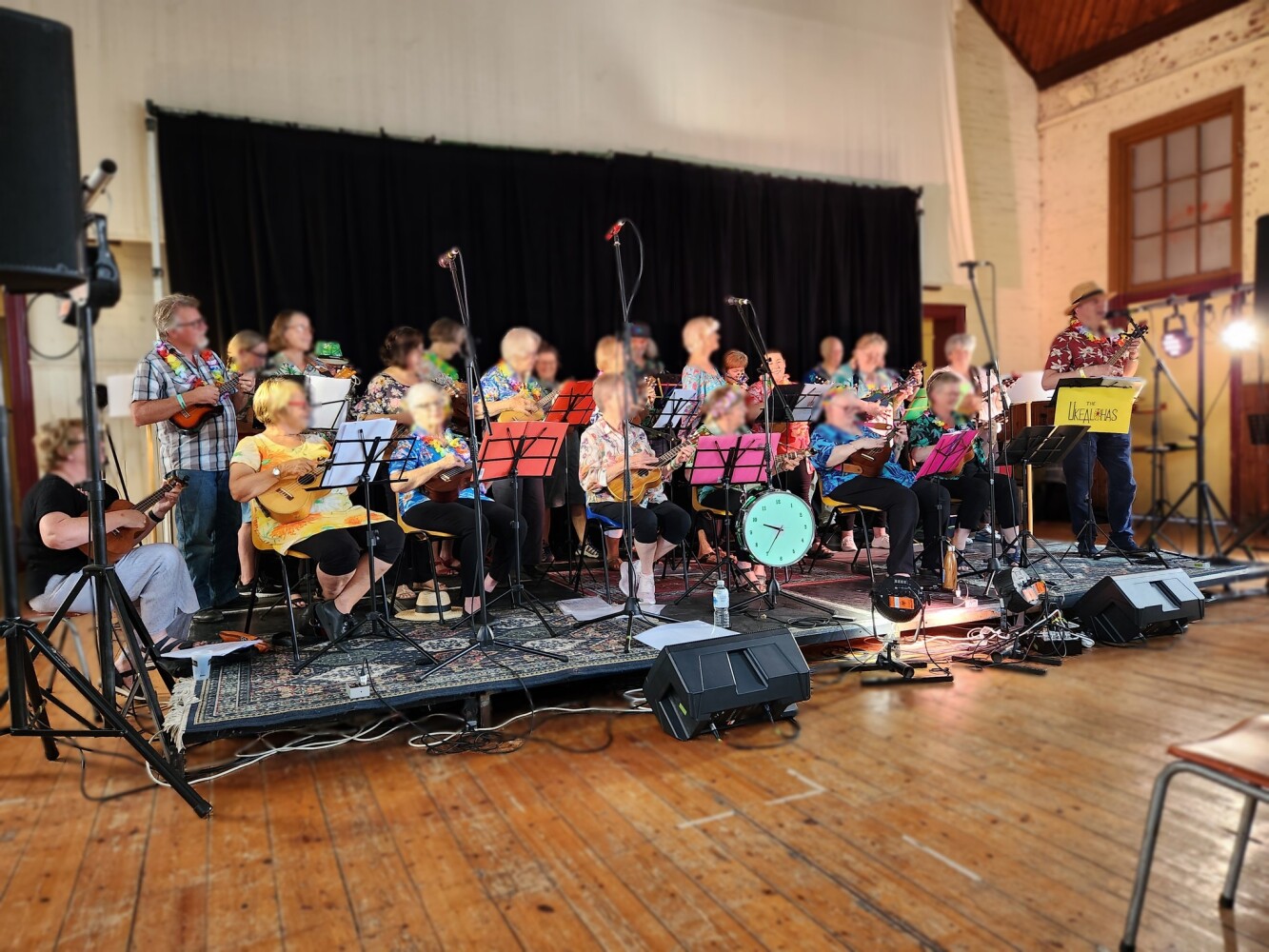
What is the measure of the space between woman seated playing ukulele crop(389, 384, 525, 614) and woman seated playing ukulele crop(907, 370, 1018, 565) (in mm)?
2270

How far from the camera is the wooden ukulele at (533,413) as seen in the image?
4852mm

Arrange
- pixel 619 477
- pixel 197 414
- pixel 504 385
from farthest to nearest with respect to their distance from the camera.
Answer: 1. pixel 504 385
2. pixel 619 477
3. pixel 197 414

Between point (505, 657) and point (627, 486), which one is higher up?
point (627, 486)

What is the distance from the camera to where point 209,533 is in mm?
4195

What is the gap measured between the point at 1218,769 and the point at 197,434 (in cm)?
396

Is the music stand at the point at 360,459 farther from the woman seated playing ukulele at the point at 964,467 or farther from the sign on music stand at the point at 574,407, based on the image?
the woman seated playing ukulele at the point at 964,467

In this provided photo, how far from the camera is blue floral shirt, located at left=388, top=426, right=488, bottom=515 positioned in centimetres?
401

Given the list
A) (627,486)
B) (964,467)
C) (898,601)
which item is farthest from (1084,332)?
(627,486)

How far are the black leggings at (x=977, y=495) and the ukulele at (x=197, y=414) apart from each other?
12.5ft

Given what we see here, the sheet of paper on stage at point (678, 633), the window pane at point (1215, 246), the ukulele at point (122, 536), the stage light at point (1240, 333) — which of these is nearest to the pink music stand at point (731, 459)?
the sheet of paper on stage at point (678, 633)

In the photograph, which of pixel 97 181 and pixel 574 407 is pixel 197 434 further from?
pixel 97 181

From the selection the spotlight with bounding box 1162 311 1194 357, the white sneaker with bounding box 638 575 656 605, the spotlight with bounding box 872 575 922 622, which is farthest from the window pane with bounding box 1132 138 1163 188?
the white sneaker with bounding box 638 575 656 605

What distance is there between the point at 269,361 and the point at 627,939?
4048 millimetres

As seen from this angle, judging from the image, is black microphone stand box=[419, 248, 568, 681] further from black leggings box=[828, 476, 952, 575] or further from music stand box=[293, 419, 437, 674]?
black leggings box=[828, 476, 952, 575]
